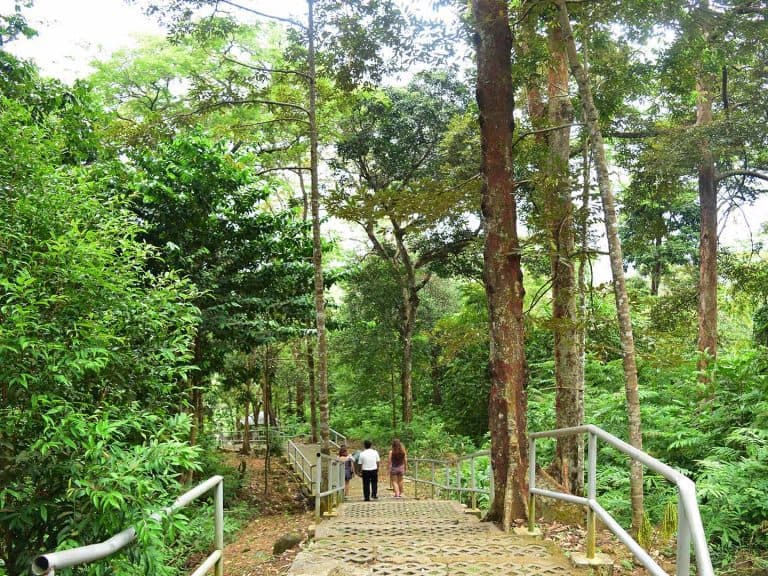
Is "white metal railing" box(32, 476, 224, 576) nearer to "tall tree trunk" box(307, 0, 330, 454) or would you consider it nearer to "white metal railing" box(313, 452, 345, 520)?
"white metal railing" box(313, 452, 345, 520)

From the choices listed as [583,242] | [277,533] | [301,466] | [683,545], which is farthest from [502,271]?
[301,466]

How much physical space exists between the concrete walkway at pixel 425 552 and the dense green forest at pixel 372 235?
0.79 m

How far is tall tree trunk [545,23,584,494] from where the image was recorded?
756 centimetres

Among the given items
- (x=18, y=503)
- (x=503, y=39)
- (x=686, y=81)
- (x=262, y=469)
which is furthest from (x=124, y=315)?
(x=262, y=469)

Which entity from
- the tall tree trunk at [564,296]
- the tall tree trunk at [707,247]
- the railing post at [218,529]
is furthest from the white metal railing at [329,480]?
the tall tree trunk at [707,247]

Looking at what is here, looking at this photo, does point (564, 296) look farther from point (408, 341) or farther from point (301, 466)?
point (408, 341)

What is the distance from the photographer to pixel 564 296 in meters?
8.42

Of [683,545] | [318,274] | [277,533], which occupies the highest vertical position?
[318,274]

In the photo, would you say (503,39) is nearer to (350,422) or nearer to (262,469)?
(262,469)

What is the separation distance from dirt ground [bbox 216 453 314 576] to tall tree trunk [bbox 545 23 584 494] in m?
3.96

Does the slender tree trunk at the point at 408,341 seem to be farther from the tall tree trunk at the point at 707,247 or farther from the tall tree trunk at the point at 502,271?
the tall tree trunk at the point at 502,271

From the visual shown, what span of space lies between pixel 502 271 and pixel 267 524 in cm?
842

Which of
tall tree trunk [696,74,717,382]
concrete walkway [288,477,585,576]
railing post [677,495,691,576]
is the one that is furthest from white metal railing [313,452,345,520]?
tall tree trunk [696,74,717,382]

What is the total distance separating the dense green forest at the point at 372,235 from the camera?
10.8 feet
